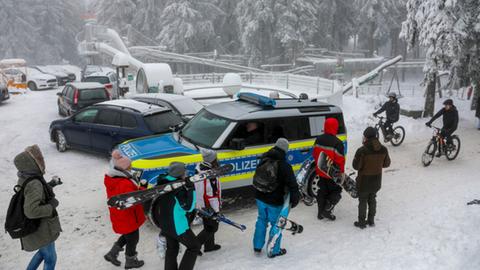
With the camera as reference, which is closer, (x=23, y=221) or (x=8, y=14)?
(x=23, y=221)

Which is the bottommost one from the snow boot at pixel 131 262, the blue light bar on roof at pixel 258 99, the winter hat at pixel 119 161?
the snow boot at pixel 131 262

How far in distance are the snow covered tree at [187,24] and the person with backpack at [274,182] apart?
41.3 meters

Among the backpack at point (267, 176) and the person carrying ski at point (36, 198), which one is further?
the backpack at point (267, 176)

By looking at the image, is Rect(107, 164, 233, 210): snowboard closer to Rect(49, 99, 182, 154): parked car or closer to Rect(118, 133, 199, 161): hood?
Rect(118, 133, 199, 161): hood

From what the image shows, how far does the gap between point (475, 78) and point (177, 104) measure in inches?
493

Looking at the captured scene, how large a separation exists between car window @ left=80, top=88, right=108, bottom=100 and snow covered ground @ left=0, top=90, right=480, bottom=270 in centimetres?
449

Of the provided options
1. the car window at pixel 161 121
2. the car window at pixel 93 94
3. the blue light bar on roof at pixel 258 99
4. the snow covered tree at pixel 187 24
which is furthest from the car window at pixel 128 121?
the snow covered tree at pixel 187 24

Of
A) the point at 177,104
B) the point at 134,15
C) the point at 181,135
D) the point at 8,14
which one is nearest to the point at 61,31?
the point at 8,14

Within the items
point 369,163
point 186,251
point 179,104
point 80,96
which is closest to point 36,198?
point 186,251

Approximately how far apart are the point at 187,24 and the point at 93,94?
30.4 metres

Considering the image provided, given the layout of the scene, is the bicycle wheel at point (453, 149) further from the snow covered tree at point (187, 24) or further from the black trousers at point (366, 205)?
the snow covered tree at point (187, 24)

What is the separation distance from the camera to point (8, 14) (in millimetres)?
60188

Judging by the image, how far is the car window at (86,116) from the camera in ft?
39.1

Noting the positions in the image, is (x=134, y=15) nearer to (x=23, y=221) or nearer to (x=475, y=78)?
(x=475, y=78)
